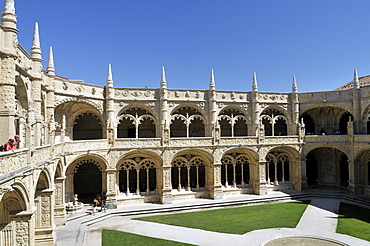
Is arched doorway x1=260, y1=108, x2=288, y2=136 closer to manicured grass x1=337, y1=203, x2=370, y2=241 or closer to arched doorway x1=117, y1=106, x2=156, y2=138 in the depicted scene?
manicured grass x1=337, y1=203, x2=370, y2=241

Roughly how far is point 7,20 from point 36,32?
15.4 ft

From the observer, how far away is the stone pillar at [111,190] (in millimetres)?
24203

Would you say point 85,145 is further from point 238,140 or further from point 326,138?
point 326,138

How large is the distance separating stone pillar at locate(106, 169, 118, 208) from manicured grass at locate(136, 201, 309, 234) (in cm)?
382

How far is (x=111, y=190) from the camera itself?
2453 centimetres

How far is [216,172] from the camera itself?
27781 mm

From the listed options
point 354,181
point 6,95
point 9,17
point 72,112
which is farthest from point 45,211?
point 354,181

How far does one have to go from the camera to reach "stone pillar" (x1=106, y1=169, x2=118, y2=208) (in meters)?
24.2

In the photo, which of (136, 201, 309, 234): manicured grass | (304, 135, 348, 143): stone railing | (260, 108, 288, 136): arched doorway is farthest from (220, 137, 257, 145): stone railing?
(136, 201, 309, 234): manicured grass

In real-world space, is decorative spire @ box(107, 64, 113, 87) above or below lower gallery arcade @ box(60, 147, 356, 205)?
above

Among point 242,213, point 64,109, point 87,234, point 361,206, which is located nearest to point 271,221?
point 242,213

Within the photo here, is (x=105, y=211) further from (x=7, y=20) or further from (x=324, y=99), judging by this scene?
(x=324, y=99)

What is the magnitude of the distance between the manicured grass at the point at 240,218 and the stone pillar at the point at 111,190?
3816mm

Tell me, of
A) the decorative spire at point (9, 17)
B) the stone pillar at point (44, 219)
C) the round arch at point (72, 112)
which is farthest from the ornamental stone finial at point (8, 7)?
the round arch at point (72, 112)
